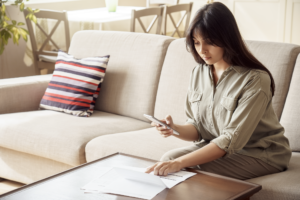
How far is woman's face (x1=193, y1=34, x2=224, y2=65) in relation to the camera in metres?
1.34

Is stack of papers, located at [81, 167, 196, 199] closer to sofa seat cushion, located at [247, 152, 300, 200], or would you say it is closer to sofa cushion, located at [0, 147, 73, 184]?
sofa seat cushion, located at [247, 152, 300, 200]

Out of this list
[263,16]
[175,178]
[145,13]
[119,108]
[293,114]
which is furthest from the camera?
[263,16]

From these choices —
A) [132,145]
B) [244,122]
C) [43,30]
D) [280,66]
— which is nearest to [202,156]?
[244,122]

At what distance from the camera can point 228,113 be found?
1.39m

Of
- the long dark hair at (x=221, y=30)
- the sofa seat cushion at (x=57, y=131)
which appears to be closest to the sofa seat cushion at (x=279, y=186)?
the long dark hair at (x=221, y=30)

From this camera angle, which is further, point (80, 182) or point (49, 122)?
point (49, 122)

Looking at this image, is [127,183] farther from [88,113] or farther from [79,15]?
[79,15]

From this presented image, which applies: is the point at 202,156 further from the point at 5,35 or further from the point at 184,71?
the point at 5,35

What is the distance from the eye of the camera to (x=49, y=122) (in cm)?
211

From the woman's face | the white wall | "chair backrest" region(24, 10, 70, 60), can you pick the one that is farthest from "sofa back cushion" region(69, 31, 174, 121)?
the white wall

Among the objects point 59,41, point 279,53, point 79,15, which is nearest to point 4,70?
point 59,41

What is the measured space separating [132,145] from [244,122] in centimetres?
62

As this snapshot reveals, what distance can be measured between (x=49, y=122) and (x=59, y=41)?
2050 mm

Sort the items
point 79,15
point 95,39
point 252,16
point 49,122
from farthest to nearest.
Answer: point 252,16
point 79,15
point 95,39
point 49,122
